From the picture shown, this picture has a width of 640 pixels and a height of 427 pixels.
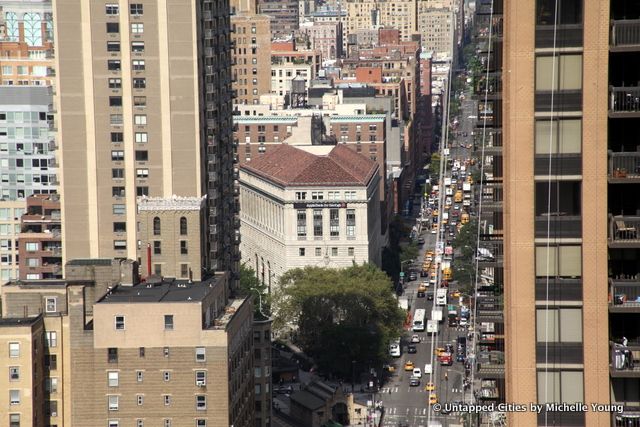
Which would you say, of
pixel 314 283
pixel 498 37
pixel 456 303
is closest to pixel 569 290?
pixel 498 37

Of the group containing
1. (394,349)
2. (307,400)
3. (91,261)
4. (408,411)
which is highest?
(91,261)

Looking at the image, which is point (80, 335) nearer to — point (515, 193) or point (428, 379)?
point (515, 193)

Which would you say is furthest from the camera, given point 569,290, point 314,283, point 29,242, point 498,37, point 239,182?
point 239,182

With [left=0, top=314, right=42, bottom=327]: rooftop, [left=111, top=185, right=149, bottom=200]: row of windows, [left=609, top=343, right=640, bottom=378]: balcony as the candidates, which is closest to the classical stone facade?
[left=111, top=185, right=149, bottom=200]: row of windows

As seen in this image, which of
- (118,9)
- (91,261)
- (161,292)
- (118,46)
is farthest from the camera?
(118,46)

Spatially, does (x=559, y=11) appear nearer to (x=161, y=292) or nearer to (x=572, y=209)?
(x=572, y=209)

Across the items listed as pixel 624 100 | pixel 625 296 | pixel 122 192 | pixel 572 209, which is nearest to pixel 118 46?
pixel 122 192

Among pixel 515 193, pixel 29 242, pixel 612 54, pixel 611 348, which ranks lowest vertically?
pixel 29 242

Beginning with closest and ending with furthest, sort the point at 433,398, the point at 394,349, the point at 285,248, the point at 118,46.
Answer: the point at 118,46 → the point at 433,398 → the point at 394,349 → the point at 285,248
